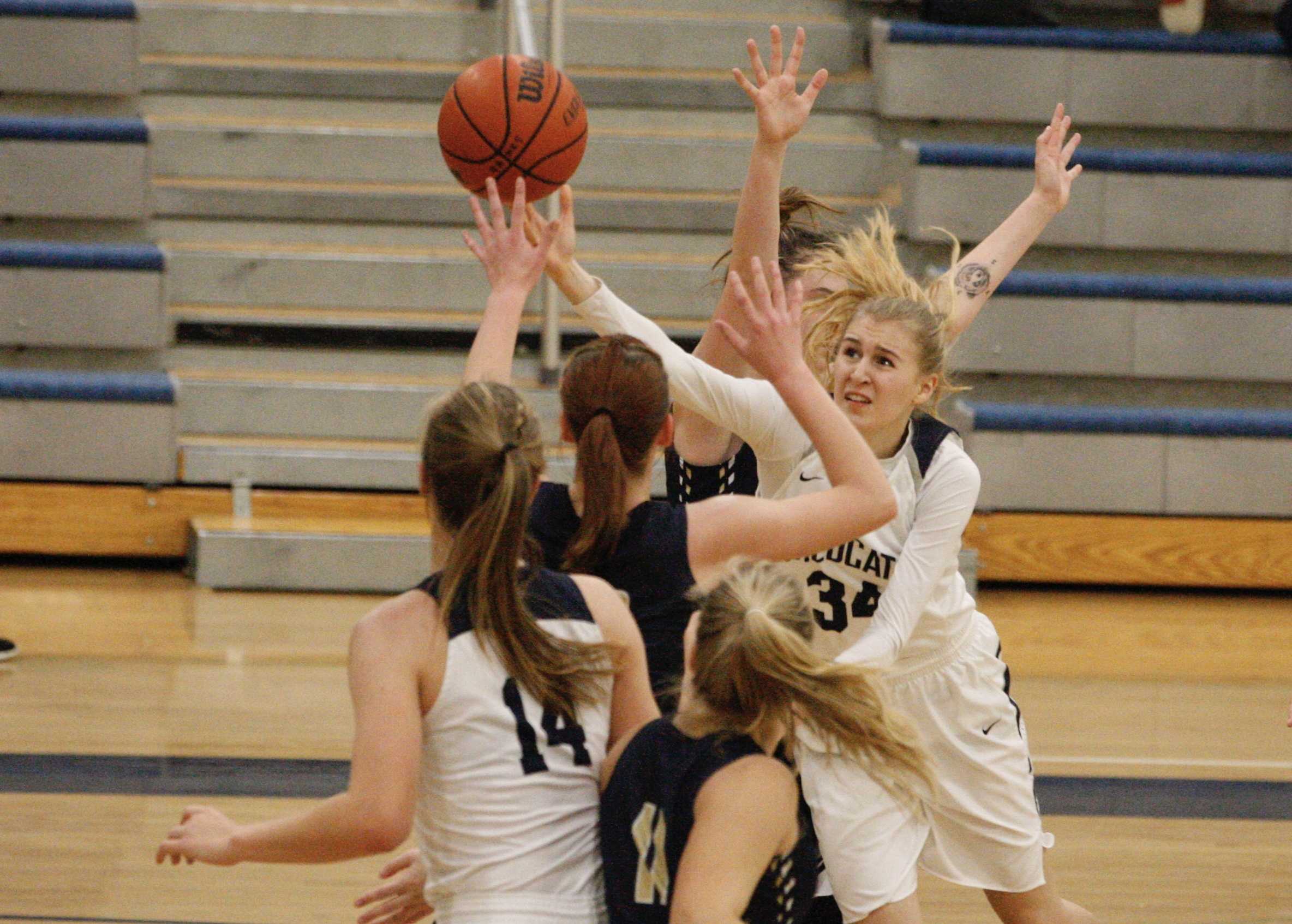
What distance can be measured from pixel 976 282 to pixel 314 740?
6.62 ft

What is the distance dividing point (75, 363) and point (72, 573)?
2.58 feet

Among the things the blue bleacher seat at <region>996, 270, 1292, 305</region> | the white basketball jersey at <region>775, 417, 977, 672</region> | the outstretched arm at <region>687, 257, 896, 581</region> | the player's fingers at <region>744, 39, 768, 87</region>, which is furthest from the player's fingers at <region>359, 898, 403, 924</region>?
the blue bleacher seat at <region>996, 270, 1292, 305</region>

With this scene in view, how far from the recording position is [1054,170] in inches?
116

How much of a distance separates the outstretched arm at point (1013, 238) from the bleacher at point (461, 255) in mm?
2356

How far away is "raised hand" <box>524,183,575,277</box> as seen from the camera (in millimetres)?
2363

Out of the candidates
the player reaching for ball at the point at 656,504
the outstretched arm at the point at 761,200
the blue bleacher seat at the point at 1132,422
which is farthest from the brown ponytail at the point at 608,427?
the blue bleacher seat at the point at 1132,422

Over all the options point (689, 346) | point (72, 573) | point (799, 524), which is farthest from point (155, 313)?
point (799, 524)

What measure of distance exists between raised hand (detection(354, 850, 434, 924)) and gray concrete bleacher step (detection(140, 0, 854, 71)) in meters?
5.03

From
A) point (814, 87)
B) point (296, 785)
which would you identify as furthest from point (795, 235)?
point (296, 785)

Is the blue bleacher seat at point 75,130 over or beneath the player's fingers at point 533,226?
over

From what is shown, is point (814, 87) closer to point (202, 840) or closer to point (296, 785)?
point (202, 840)

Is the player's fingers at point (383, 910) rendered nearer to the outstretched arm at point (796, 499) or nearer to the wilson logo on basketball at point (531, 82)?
the outstretched arm at point (796, 499)

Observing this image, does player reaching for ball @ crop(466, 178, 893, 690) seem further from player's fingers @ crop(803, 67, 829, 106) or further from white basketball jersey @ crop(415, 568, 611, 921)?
player's fingers @ crop(803, 67, 829, 106)

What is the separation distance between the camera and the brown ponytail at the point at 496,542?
179 cm
